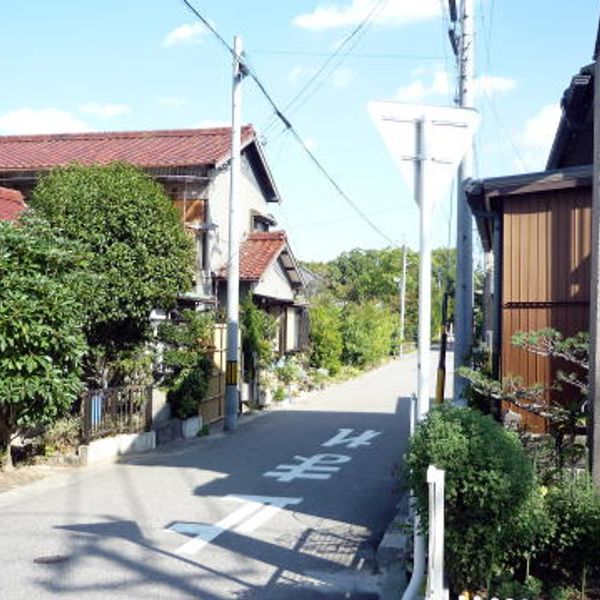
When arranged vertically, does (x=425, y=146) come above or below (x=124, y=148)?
below

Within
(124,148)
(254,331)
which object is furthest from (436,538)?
(124,148)

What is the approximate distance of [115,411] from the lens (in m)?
13.5

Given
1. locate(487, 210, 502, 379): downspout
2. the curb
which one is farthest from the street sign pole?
locate(487, 210, 502, 379): downspout

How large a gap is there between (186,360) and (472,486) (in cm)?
1114

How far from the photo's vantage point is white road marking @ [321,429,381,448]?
15.2 metres

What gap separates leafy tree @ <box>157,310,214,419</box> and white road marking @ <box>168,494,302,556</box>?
567 centimetres

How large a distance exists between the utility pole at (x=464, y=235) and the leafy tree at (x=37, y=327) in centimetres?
590

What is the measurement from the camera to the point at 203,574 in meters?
6.86

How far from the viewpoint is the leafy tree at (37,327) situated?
10.3 m

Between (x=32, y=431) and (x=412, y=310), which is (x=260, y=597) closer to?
(x=32, y=431)

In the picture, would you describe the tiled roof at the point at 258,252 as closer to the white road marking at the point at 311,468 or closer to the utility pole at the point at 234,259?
the utility pole at the point at 234,259

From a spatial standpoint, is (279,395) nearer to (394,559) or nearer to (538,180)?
(538,180)

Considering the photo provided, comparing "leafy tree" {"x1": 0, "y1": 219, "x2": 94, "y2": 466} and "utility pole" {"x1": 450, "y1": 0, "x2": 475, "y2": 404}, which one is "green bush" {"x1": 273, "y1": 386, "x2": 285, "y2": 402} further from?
"leafy tree" {"x1": 0, "y1": 219, "x2": 94, "y2": 466}

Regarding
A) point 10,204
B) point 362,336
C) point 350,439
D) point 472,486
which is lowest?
point 350,439
